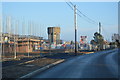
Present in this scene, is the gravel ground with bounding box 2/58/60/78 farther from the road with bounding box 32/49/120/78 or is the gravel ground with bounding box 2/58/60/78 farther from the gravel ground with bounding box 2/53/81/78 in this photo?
the road with bounding box 32/49/120/78

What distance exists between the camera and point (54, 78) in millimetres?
11445

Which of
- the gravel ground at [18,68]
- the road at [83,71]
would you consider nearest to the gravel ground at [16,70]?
the gravel ground at [18,68]

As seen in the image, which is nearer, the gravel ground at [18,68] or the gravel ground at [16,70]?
the gravel ground at [16,70]

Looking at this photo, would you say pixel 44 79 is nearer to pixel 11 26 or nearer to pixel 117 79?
pixel 117 79

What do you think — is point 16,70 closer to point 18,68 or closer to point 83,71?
point 18,68

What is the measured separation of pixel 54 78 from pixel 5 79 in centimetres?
237

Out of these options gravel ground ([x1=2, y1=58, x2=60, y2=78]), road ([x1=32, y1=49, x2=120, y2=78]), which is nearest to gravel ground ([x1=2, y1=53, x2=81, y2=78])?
gravel ground ([x1=2, y1=58, x2=60, y2=78])

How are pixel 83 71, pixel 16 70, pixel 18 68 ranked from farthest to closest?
pixel 18 68 → pixel 16 70 → pixel 83 71

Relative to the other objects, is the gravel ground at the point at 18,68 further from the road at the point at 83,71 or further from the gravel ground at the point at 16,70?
the road at the point at 83,71

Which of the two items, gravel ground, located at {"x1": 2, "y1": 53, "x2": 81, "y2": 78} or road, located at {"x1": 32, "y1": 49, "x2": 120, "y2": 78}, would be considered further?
gravel ground, located at {"x1": 2, "y1": 53, "x2": 81, "y2": 78}

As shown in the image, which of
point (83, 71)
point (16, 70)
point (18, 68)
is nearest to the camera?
point (83, 71)

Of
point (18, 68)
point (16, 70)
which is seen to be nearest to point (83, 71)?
point (16, 70)

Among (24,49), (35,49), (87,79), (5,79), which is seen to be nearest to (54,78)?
(87,79)

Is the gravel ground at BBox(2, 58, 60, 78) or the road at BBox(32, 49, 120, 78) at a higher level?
the gravel ground at BBox(2, 58, 60, 78)
